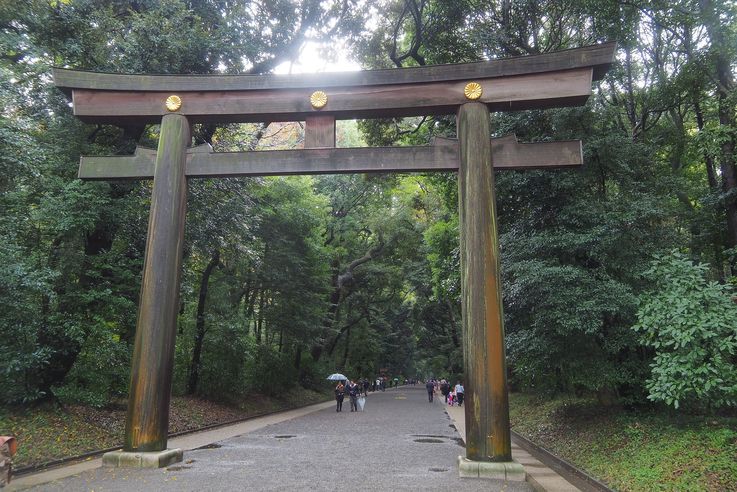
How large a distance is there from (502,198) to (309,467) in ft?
25.8

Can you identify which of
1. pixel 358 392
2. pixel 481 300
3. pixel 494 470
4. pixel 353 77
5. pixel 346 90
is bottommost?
pixel 358 392

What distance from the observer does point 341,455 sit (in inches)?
348

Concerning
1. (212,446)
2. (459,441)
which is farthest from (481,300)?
(212,446)

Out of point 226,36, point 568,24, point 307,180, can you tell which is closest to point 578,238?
point 568,24

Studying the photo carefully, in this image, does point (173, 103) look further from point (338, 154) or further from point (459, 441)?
point (459, 441)

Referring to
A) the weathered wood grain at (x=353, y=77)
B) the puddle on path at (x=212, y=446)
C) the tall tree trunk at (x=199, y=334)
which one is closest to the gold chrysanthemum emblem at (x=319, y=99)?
the weathered wood grain at (x=353, y=77)

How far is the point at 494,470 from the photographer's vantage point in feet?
21.0

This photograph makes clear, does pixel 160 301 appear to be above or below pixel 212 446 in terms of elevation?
above

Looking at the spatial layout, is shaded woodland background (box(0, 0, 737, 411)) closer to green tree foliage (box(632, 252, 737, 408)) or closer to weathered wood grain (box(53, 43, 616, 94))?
green tree foliage (box(632, 252, 737, 408))

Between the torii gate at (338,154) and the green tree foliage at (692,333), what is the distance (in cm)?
244

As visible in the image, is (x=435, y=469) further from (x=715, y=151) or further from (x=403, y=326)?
(x=403, y=326)

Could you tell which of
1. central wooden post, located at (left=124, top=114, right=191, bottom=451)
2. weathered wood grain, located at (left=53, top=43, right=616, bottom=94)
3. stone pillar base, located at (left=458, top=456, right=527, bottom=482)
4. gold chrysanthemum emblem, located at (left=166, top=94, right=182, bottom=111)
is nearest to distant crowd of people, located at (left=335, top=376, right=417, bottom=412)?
central wooden post, located at (left=124, top=114, right=191, bottom=451)

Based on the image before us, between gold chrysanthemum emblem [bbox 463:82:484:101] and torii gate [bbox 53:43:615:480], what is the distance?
0.02 meters

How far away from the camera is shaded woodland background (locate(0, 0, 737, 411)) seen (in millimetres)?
8414
